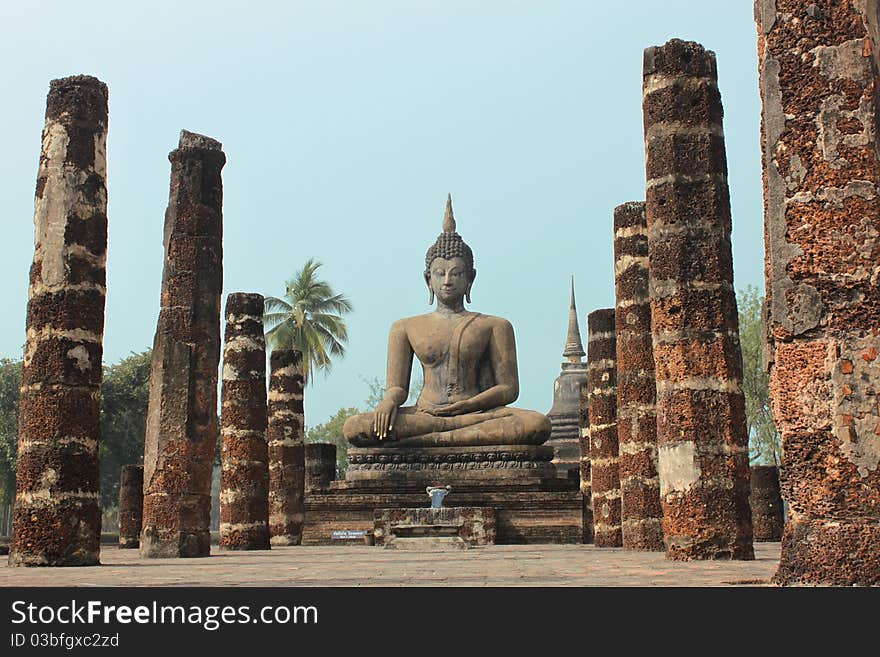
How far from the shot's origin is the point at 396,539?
15016 millimetres

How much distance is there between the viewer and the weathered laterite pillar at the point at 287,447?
21.1 meters

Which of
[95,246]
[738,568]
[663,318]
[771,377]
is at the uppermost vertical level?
[95,246]

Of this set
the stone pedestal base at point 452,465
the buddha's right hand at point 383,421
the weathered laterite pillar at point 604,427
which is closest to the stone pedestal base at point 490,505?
the stone pedestal base at point 452,465

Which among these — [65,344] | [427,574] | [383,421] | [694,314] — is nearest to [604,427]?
[383,421]

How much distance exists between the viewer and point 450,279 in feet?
75.4

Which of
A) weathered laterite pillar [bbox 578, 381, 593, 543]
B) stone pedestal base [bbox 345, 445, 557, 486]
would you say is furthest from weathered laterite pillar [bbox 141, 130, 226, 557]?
weathered laterite pillar [bbox 578, 381, 593, 543]

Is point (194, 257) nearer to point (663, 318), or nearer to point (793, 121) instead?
point (663, 318)

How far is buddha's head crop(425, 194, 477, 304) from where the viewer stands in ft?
75.5

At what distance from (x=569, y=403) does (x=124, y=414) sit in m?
13.8

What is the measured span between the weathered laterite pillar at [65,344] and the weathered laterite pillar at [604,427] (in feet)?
26.3

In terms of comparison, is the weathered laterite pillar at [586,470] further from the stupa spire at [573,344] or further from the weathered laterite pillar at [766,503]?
the stupa spire at [573,344]

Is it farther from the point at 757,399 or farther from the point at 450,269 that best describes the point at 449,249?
the point at 757,399
